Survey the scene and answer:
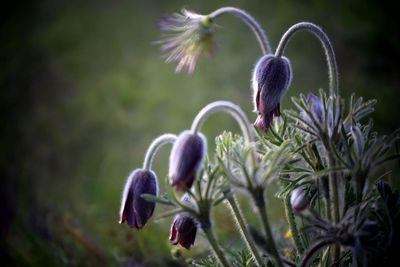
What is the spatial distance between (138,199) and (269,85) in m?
0.31

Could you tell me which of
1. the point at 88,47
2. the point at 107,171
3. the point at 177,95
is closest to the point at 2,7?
the point at 88,47

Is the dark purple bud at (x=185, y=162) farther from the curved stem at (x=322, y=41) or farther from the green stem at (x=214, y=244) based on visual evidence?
the curved stem at (x=322, y=41)

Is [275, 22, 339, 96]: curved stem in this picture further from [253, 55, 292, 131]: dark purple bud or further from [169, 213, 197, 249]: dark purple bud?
[169, 213, 197, 249]: dark purple bud

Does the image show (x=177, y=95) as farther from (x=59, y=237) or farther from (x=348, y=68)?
(x=59, y=237)

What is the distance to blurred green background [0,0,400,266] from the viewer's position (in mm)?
2379

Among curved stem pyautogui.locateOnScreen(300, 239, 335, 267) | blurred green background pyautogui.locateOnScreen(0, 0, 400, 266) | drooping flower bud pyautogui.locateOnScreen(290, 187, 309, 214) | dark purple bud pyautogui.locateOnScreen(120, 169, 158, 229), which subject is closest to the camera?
curved stem pyautogui.locateOnScreen(300, 239, 335, 267)

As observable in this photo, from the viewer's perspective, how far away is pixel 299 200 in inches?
39.1

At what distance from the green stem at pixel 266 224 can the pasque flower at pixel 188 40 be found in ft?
0.89

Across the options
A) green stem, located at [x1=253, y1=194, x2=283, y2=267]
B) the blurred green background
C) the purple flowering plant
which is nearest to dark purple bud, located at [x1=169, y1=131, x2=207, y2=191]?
the purple flowering plant

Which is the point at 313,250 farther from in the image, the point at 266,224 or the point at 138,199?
the point at 138,199

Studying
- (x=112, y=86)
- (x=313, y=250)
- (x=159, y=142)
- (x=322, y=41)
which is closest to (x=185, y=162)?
(x=159, y=142)

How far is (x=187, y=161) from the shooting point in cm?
79

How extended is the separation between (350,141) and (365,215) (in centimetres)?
18

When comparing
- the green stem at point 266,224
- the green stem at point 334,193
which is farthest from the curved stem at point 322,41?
the green stem at point 266,224
